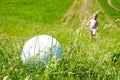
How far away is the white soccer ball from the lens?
322 inches

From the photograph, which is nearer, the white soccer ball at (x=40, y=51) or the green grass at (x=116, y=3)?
the white soccer ball at (x=40, y=51)

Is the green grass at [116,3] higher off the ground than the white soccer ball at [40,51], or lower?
higher

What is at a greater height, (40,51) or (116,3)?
(116,3)

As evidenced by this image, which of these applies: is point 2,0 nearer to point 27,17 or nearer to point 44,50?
point 27,17

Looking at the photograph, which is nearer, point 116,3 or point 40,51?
point 40,51

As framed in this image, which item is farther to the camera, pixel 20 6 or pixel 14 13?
pixel 20 6

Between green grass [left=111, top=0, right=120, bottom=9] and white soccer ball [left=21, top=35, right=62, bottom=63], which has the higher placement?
green grass [left=111, top=0, right=120, bottom=9]

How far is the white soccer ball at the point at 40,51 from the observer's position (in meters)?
8.17

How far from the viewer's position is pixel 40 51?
810 cm

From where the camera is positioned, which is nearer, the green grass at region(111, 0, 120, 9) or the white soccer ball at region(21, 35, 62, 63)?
the white soccer ball at region(21, 35, 62, 63)

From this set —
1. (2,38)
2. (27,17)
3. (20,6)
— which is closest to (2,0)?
(20,6)

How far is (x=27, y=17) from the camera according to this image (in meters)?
48.5

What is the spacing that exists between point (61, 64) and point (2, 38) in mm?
2098

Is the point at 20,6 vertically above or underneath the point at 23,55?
above
